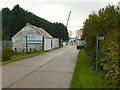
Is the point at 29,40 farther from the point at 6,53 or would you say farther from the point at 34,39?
the point at 6,53

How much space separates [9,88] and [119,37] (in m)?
4.76

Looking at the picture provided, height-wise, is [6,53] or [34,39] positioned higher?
[34,39]

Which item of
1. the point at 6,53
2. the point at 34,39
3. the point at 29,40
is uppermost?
the point at 34,39

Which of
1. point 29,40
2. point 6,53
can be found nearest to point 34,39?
point 29,40

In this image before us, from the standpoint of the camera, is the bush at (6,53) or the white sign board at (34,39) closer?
the bush at (6,53)

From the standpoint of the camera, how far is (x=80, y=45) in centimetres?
7256

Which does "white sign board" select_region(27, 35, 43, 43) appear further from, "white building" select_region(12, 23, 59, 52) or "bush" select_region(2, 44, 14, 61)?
"bush" select_region(2, 44, 14, 61)

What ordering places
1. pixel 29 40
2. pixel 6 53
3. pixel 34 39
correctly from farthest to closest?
pixel 29 40 → pixel 34 39 → pixel 6 53

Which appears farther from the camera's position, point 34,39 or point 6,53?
point 34,39

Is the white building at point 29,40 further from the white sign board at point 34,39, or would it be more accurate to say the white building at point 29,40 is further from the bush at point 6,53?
the bush at point 6,53

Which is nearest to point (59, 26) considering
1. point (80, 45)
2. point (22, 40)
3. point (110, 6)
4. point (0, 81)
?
point (80, 45)

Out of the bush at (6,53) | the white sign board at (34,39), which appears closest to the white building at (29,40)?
the white sign board at (34,39)

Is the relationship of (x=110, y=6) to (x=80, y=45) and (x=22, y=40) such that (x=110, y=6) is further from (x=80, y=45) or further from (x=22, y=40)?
(x=80, y=45)

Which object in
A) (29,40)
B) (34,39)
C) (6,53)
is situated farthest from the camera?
(29,40)
